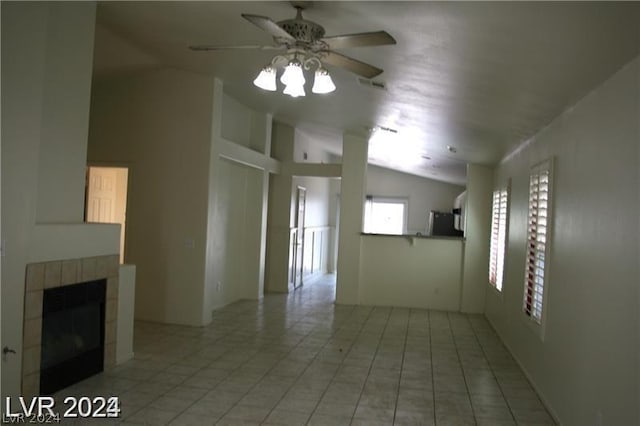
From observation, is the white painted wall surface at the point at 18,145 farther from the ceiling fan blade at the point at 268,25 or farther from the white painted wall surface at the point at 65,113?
the ceiling fan blade at the point at 268,25

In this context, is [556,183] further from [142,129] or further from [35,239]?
[142,129]

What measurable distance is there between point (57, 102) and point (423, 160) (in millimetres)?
6083

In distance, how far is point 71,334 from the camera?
3.74 metres

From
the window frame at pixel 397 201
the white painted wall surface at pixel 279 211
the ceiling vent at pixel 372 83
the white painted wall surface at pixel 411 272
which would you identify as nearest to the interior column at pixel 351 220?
the white painted wall surface at pixel 411 272

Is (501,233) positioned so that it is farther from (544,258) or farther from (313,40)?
(313,40)

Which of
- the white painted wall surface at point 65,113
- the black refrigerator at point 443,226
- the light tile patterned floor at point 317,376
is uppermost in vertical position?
the white painted wall surface at point 65,113

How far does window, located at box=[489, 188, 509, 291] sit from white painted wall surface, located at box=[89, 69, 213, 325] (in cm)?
363

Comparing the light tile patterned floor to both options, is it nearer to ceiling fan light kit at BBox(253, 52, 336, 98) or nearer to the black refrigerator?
ceiling fan light kit at BBox(253, 52, 336, 98)

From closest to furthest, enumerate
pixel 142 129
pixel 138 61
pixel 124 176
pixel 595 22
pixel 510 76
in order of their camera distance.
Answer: pixel 595 22 < pixel 510 76 < pixel 138 61 < pixel 142 129 < pixel 124 176

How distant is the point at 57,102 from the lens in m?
3.69

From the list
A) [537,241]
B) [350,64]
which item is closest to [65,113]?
[350,64]

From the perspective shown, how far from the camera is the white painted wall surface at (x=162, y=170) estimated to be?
18.9 feet

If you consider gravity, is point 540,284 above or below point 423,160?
below

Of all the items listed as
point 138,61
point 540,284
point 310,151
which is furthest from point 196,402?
point 310,151
